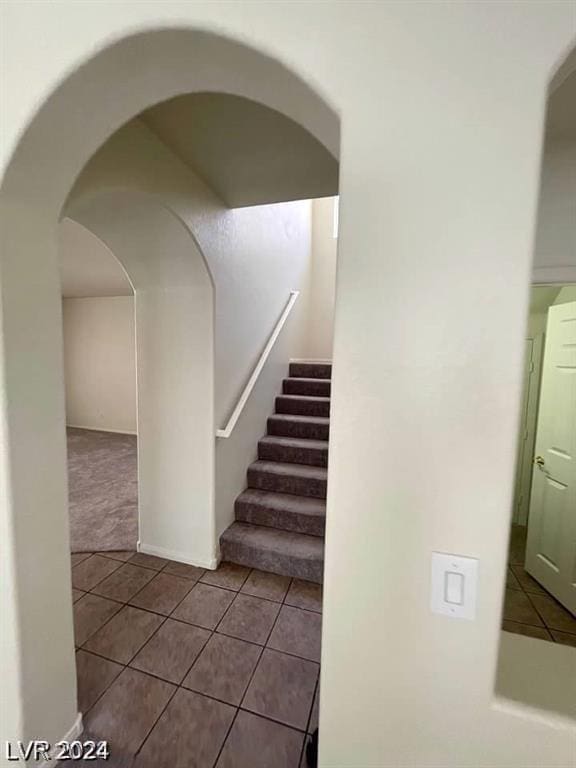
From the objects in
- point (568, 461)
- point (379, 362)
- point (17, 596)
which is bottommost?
point (17, 596)

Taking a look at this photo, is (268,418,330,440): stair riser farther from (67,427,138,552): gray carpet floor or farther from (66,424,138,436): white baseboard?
(66,424,138,436): white baseboard

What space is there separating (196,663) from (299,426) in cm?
184

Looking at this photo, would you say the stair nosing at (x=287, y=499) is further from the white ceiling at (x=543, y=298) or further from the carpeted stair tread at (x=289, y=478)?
the white ceiling at (x=543, y=298)

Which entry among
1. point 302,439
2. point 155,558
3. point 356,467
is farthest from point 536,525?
point 155,558

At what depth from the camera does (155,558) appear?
244cm

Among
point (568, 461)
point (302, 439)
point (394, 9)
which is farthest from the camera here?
point (302, 439)

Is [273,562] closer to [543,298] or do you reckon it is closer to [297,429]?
[297,429]

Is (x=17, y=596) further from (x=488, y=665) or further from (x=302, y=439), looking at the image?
(x=302, y=439)

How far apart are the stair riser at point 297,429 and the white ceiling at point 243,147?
181cm

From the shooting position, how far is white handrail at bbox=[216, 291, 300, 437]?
7.66 ft

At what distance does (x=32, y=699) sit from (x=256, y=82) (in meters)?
1.90

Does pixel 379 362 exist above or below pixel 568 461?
above

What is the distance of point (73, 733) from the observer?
4.16 ft

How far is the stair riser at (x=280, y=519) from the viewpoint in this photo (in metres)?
2.43
